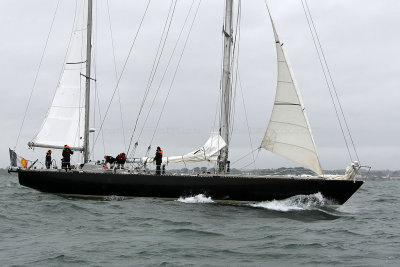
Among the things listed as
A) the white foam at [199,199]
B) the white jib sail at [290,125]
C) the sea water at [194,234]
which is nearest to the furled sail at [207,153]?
the white foam at [199,199]

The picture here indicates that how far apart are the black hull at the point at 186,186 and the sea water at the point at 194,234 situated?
0.40 meters

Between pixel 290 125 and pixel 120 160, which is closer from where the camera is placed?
pixel 290 125

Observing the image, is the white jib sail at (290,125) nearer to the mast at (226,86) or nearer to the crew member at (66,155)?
the mast at (226,86)

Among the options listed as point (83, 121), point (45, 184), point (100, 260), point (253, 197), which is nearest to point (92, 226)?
point (100, 260)

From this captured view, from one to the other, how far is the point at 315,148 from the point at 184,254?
1035cm

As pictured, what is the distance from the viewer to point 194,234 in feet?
47.0

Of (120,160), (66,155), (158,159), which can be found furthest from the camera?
(66,155)

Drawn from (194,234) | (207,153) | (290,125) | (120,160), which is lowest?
(194,234)

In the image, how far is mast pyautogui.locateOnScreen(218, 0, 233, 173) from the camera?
2245 cm

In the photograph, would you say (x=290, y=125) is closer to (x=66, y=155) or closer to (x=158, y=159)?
(x=158, y=159)

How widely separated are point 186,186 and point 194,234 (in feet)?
23.2

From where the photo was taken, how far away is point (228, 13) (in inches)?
889

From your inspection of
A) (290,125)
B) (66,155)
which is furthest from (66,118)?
(290,125)

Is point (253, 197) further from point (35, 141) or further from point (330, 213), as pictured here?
point (35, 141)
